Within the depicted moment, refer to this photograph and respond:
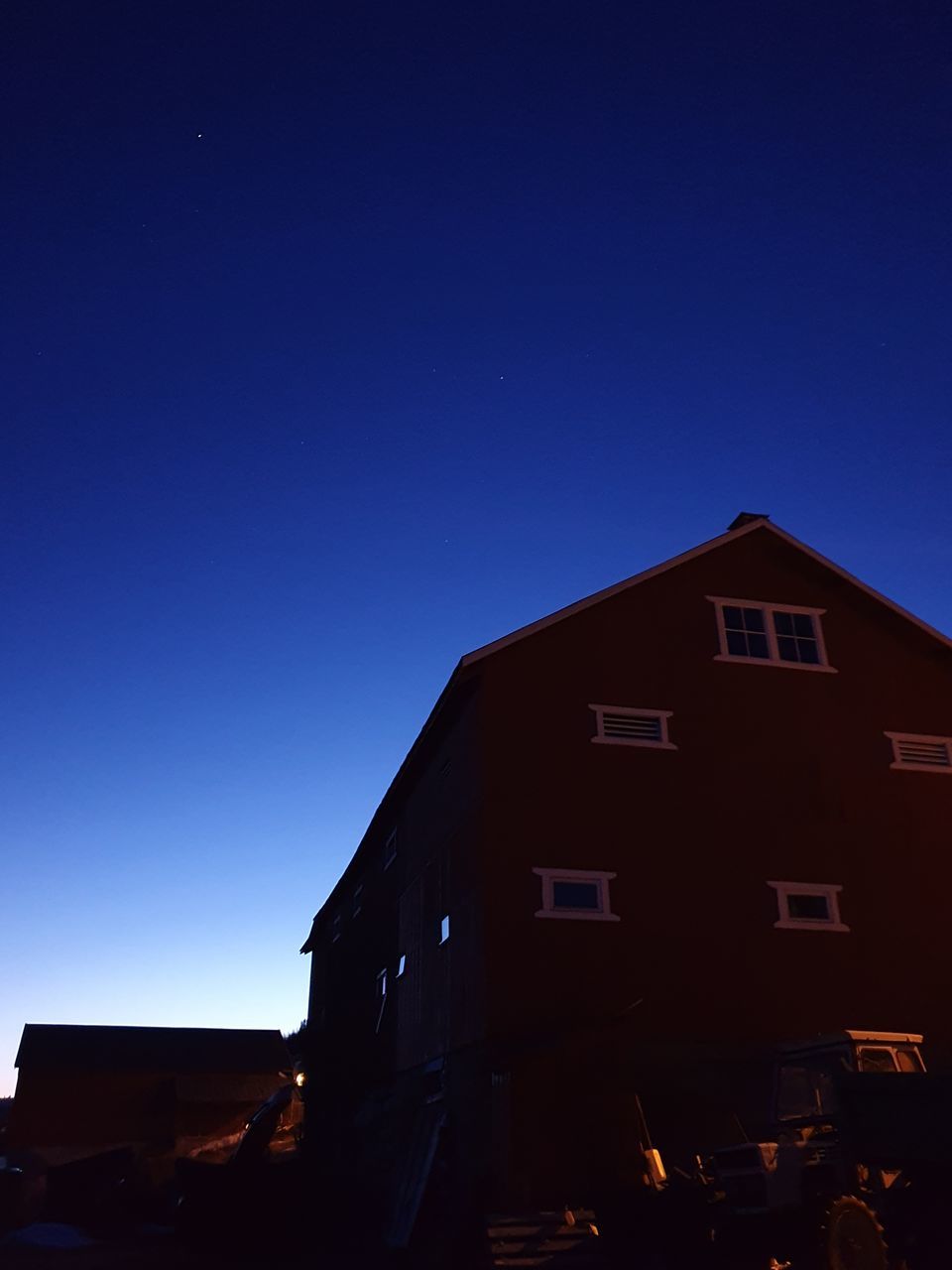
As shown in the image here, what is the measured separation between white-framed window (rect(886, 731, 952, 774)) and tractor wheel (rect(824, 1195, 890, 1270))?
440 inches

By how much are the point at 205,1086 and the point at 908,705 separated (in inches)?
1351

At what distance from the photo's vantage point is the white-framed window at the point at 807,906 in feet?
59.8

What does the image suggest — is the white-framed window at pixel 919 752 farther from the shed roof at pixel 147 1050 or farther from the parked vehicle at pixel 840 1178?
the shed roof at pixel 147 1050

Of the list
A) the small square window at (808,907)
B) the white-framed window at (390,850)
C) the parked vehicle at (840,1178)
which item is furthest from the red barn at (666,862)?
the white-framed window at (390,850)

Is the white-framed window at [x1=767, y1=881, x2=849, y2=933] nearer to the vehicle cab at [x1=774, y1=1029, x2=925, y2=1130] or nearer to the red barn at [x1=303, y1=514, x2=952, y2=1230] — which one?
the red barn at [x1=303, y1=514, x2=952, y2=1230]

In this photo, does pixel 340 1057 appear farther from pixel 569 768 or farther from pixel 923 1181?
pixel 923 1181

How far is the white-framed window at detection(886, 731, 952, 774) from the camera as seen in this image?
2020cm

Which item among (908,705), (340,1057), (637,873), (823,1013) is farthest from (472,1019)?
(340,1057)

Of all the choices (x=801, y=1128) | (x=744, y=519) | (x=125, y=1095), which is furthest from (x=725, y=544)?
(x=125, y=1095)

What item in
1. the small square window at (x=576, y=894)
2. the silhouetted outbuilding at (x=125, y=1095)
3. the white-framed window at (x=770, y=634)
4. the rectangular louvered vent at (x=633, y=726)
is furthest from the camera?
the silhouetted outbuilding at (x=125, y=1095)

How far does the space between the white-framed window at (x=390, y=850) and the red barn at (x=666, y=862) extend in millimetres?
3621

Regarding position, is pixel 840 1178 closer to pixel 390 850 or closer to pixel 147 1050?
pixel 390 850

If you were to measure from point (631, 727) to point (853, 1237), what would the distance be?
9.93 meters

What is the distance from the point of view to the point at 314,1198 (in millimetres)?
24953
